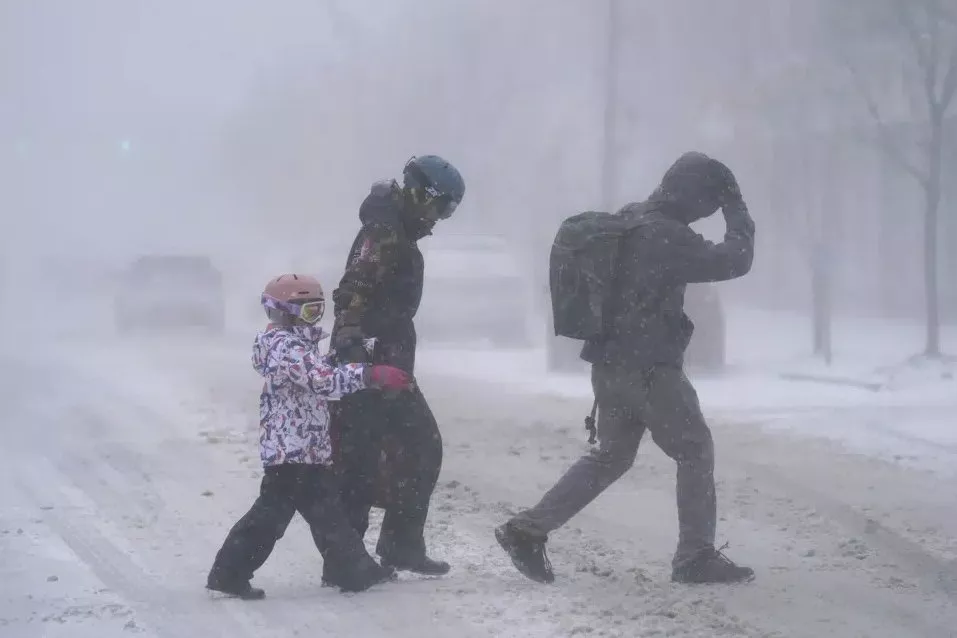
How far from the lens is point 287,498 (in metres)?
5.14

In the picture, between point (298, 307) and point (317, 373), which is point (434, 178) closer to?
point (298, 307)

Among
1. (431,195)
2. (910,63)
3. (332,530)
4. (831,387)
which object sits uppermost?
(910,63)

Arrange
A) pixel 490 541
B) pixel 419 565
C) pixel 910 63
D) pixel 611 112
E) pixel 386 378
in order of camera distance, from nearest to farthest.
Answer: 1. pixel 386 378
2. pixel 419 565
3. pixel 490 541
4. pixel 611 112
5. pixel 910 63

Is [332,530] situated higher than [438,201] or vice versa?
[438,201]

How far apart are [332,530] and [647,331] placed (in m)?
1.52

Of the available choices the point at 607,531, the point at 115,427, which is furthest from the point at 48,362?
the point at 607,531

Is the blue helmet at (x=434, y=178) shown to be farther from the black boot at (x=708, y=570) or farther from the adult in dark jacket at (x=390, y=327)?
the black boot at (x=708, y=570)

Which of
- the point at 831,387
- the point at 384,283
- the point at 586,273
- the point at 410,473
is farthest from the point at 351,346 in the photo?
the point at 831,387

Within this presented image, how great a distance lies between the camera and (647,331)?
528cm

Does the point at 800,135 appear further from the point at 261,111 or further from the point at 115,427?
the point at 261,111

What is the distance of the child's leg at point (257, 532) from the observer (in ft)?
16.7

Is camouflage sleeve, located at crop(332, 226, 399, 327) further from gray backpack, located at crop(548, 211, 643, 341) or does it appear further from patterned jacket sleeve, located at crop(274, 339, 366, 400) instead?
gray backpack, located at crop(548, 211, 643, 341)

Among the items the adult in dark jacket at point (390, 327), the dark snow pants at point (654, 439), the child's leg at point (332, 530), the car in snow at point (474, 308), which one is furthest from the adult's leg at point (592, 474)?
the car in snow at point (474, 308)

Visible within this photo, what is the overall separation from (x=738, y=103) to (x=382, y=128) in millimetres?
27721
